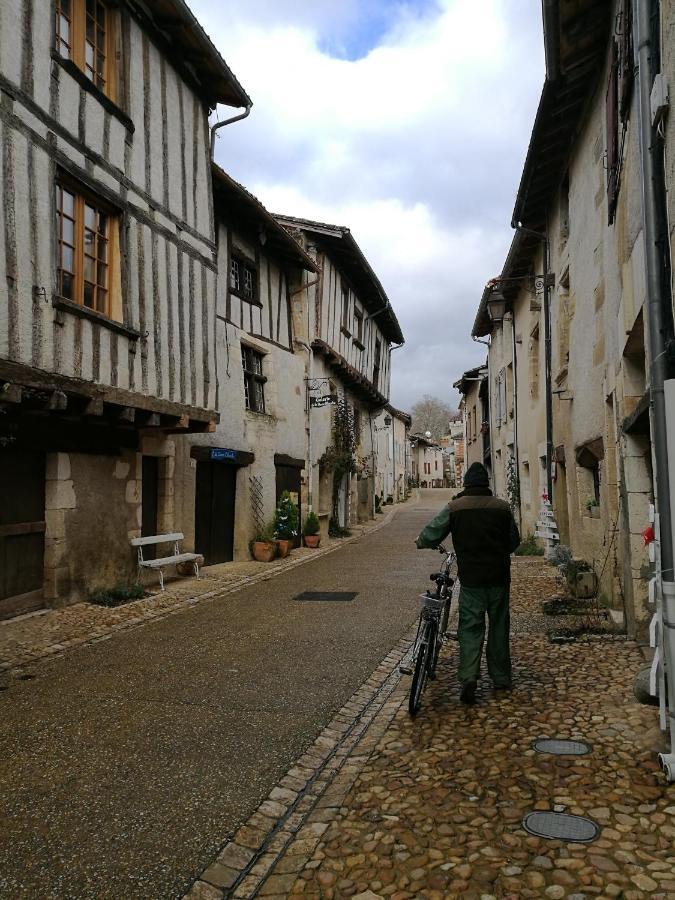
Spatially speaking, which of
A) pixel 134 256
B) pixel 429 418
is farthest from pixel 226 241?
pixel 429 418

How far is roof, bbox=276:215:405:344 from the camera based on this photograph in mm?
14531

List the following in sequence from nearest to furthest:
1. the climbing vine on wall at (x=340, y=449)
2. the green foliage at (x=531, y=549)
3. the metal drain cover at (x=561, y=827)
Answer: the metal drain cover at (x=561, y=827), the green foliage at (x=531, y=549), the climbing vine on wall at (x=340, y=449)

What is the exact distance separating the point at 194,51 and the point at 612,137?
226 inches

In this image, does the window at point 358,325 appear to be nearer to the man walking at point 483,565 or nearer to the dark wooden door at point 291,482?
the dark wooden door at point 291,482

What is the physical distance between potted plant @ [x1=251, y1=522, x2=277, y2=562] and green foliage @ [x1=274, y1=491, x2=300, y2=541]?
0.71 feet

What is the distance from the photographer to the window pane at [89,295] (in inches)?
278

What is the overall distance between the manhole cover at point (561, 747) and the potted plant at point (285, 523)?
359 inches

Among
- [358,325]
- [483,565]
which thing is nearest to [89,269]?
[483,565]

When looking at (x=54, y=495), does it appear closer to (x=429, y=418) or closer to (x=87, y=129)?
(x=87, y=129)

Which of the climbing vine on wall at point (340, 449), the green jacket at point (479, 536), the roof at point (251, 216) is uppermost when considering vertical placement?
the roof at point (251, 216)

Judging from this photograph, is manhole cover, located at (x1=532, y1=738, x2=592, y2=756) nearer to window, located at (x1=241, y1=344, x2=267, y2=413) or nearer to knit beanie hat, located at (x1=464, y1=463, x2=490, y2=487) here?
knit beanie hat, located at (x1=464, y1=463, x2=490, y2=487)

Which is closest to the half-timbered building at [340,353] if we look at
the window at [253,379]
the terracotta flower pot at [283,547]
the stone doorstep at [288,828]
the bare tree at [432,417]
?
the window at [253,379]

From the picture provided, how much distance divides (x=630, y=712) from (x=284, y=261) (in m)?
11.5

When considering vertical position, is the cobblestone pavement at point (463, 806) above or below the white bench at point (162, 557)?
below
